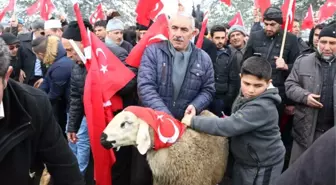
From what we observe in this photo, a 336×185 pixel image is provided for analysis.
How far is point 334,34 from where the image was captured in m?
4.28

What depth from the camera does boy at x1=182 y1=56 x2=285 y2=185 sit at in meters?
3.33

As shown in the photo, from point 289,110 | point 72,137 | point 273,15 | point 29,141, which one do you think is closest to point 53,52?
point 72,137

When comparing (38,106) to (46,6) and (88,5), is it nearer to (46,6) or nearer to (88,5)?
(46,6)

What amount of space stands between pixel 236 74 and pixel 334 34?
175 centimetres

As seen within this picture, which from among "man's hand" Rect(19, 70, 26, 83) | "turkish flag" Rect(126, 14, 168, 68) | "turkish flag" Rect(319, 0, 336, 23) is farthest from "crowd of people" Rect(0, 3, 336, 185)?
"turkish flag" Rect(319, 0, 336, 23)

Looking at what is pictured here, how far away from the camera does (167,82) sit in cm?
378

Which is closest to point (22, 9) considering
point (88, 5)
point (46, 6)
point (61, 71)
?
point (88, 5)

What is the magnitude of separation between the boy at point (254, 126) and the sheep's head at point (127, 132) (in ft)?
1.49

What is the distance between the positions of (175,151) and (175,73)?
80 cm

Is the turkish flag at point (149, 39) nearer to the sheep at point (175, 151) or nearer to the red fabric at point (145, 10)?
the sheep at point (175, 151)

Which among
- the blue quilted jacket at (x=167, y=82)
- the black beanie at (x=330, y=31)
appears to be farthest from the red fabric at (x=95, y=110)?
the black beanie at (x=330, y=31)

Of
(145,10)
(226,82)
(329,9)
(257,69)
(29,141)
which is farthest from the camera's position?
(329,9)

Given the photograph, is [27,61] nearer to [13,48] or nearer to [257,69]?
[13,48]

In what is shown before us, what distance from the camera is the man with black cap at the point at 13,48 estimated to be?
648 cm
